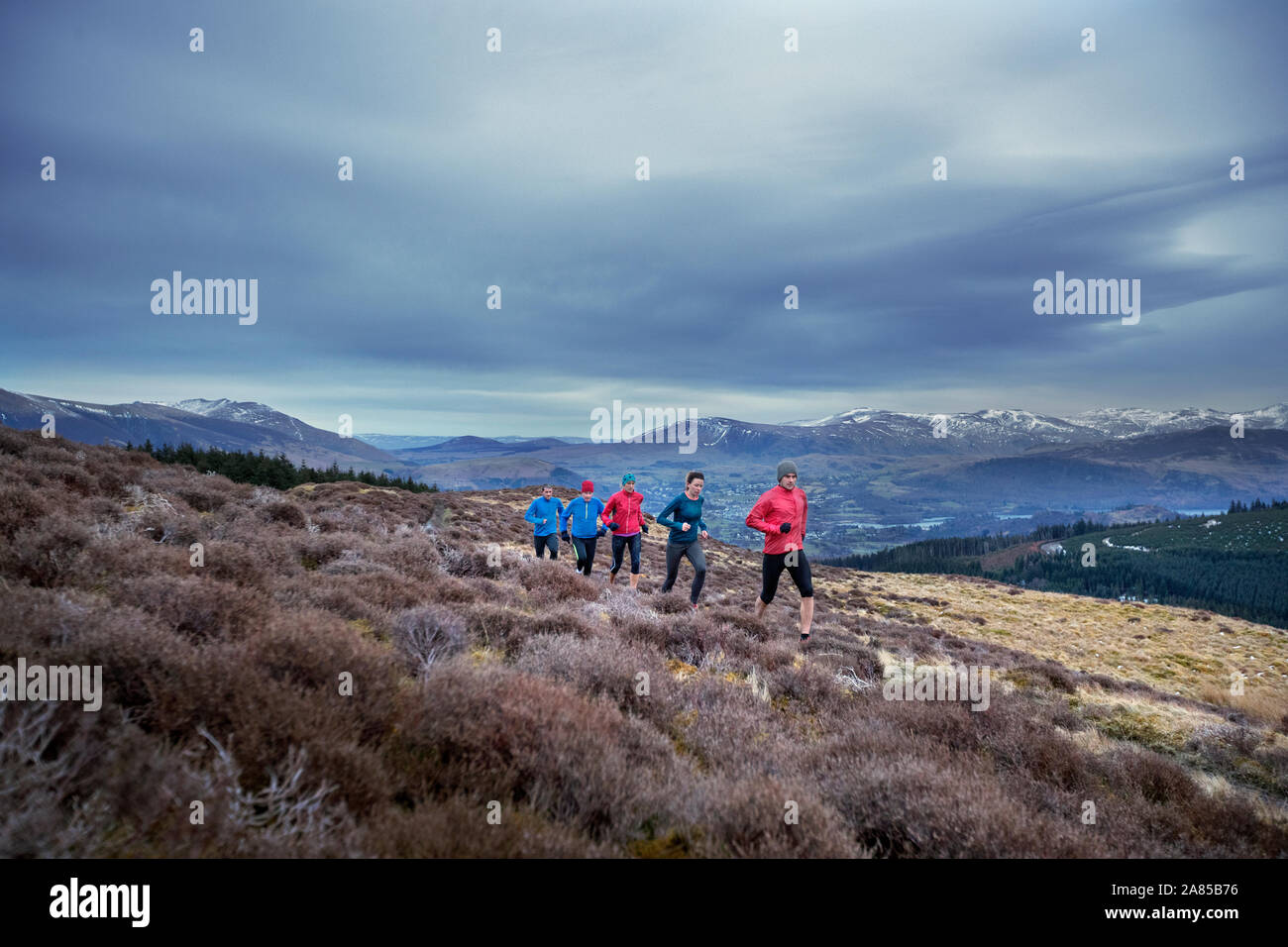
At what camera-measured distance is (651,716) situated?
15.0ft

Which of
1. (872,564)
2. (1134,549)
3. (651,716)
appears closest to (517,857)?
(651,716)

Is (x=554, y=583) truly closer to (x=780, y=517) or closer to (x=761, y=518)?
(x=761, y=518)

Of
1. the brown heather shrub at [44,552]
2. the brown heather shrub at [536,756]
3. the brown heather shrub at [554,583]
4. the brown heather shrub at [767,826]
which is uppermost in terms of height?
the brown heather shrub at [44,552]

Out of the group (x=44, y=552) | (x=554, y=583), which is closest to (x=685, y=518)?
(x=554, y=583)

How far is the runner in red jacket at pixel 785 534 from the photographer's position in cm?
903

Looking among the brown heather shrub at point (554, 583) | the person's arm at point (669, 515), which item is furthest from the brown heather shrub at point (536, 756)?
the person's arm at point (669, 515)

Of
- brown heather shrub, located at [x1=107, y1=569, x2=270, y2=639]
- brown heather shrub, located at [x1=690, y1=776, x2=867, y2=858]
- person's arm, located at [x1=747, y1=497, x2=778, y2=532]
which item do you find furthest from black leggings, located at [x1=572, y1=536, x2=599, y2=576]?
brown heather shrub, located at [x1=690, y1=776, x2=867, y2=858]

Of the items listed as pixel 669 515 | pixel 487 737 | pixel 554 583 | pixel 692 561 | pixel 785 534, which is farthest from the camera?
pixel 669 515

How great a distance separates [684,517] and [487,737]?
777cm

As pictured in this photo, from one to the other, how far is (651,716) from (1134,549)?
241 metres

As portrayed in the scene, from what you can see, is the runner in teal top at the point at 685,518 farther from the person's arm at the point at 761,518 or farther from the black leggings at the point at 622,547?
Result: the black leggings at the point at 622,547

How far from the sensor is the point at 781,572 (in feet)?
30.3

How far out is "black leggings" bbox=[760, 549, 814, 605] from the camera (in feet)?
29.6

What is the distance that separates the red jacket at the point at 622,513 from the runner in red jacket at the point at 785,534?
11.3 feet
